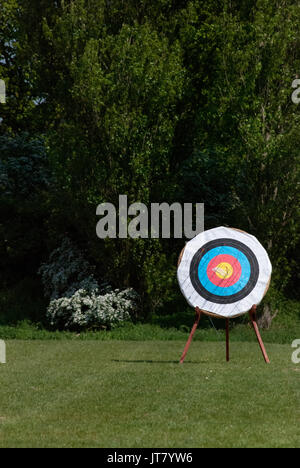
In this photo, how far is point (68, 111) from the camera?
57.5 ft

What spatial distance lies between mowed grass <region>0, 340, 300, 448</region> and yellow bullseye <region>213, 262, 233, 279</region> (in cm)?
147

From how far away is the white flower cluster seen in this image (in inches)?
647

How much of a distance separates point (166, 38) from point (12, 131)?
10641 millimetres

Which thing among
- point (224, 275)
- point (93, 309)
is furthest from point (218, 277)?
point (93, 309)

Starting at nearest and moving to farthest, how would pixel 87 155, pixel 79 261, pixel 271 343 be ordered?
pixel 271 343
pixel 87 155
pixel 79 261

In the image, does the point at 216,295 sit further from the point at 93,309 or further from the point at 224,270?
the point at 93,309

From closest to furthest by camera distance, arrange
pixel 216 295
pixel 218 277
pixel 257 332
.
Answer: pixel 257 332 < pixel 216 295 < pixel 218 277

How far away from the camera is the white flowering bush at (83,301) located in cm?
1648

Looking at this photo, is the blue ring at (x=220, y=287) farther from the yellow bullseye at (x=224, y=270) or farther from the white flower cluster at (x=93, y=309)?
the white flower cluster at (x=93, y=309)

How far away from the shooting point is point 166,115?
1712cm

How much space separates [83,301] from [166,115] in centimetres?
540

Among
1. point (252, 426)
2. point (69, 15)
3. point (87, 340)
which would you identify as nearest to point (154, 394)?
point (252, 426)

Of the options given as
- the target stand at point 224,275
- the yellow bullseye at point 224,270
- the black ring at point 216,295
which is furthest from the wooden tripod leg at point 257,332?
the yellow bullseye at point 224,270
